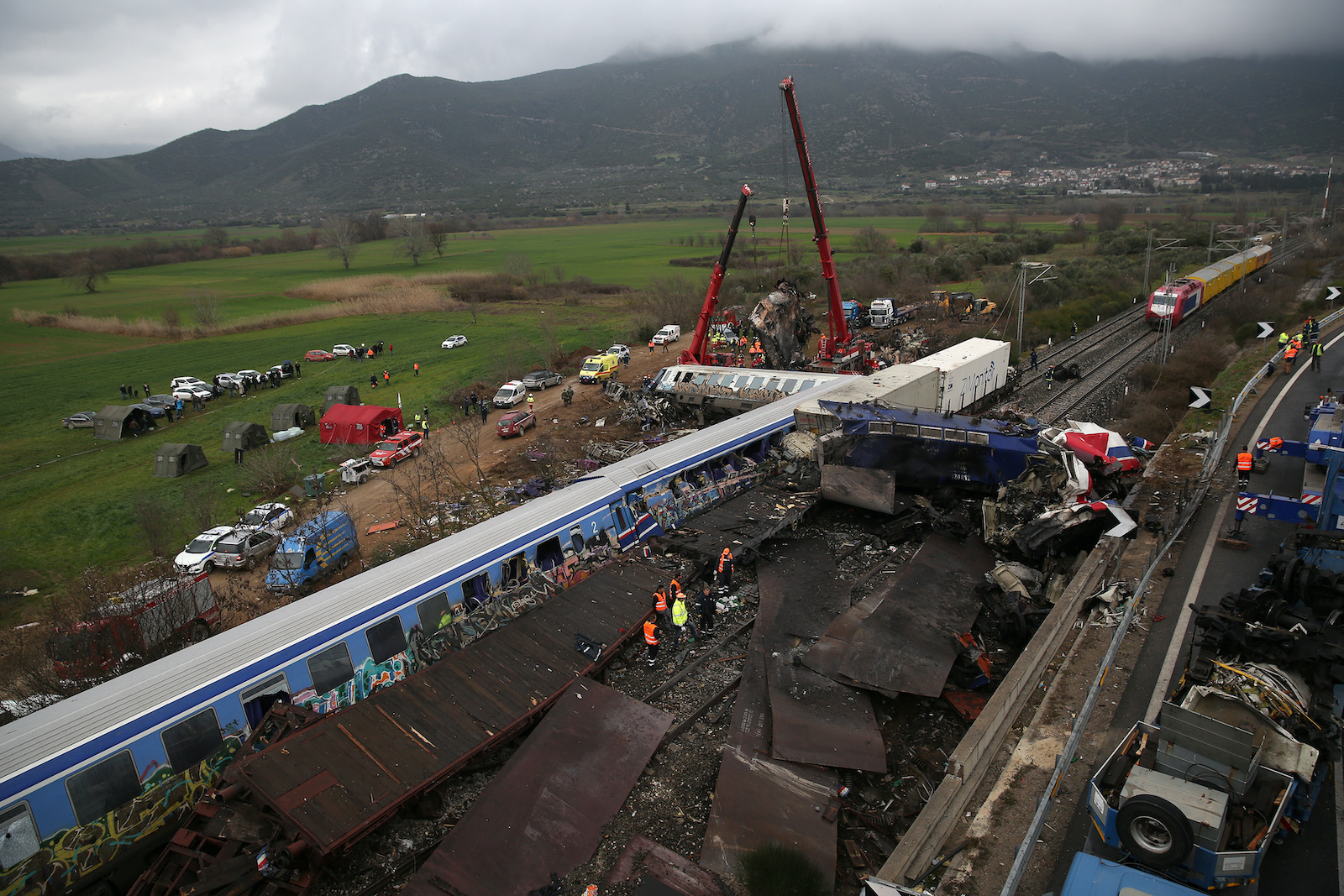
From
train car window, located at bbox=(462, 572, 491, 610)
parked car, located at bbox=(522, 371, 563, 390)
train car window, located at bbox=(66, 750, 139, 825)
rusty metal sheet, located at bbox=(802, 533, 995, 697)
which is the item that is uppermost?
train car window, located at bbox=(66, 750, 139, 825)

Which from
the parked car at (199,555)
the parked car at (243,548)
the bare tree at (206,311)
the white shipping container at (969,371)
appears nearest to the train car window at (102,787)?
the parked car at (199,555)

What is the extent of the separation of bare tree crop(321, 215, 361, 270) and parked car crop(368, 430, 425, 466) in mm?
85016

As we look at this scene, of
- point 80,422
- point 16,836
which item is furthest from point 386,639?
point 80,422

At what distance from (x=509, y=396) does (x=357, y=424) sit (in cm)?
809

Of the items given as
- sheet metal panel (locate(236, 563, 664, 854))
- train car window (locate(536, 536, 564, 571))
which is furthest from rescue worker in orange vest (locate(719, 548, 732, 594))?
train car window (locate(536, 536, 564, 571))

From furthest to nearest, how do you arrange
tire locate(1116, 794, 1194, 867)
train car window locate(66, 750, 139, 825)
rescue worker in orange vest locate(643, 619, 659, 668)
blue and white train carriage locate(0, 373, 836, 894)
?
rescue worker in orange vest locate(643, 619, 659, 668), train car window locate(66, 750, 139, 825), blue and white train carriage locate(0, 373, 836, 894), tire locate(1116, 794, 1194, 867)

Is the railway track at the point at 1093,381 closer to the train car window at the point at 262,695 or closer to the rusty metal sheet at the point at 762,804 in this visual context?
the rusty metal sheet at the point at 762,804

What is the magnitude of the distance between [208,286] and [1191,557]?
357 ft

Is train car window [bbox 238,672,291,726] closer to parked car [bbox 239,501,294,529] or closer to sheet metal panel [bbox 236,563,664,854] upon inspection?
sheet metal panel [bbox 236,563,664,854]

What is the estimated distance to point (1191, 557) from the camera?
1535 centimetres

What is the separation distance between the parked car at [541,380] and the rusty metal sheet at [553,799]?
3244cm

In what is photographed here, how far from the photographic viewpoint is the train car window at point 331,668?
37.2ft

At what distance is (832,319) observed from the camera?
37250 millimetres

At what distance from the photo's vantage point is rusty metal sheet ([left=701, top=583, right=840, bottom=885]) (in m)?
9.02
